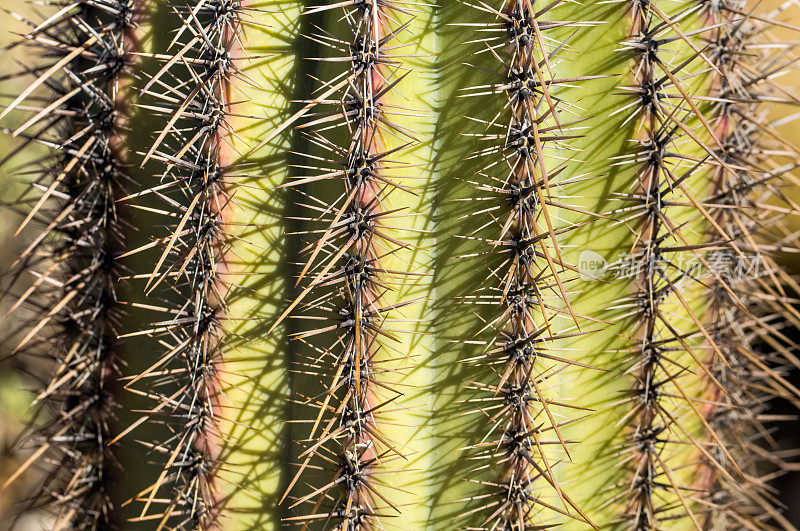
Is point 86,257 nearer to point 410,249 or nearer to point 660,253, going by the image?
point 410,249

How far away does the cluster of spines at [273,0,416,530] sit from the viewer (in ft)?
3.26

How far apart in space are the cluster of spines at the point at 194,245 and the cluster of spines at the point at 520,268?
40 cm

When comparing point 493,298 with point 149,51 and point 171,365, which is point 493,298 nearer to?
point 171,365

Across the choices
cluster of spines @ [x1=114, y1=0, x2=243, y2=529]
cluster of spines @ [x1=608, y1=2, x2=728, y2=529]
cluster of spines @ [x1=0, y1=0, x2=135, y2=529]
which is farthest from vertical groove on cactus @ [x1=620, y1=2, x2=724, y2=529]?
cluster of spines @ [x1=0, y1=0, x2=135, y2=529]

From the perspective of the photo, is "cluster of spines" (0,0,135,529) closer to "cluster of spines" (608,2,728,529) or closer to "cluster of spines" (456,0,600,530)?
"cluster of spines" (456,0,600,530)

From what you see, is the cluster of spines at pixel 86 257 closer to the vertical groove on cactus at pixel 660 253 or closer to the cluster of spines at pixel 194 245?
the cluster of spines at pixel 194 245

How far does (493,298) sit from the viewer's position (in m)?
1.05

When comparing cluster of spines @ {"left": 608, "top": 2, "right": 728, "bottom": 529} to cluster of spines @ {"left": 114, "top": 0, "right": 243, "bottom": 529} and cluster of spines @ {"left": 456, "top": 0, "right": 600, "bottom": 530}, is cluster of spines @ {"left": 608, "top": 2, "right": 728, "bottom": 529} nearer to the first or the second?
cluster of spines @ {"left": 456, "top": 0, "right": 600, "bottom": 530}

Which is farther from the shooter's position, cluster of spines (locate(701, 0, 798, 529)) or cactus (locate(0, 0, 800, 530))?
cluster of spines (locate(701, 0, 798, 529))

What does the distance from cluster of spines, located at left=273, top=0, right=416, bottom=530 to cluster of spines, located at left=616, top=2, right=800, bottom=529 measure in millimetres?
382

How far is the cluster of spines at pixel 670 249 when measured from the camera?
1.08 m

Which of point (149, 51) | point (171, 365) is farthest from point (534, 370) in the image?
point (149, 51)

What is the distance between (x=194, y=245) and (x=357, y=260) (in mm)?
288

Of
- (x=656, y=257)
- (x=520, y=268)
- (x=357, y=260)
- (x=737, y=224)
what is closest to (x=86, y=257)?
(x=357, y=260)
